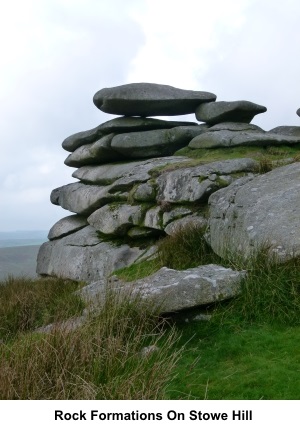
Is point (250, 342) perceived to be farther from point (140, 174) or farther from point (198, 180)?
point (140, 174)

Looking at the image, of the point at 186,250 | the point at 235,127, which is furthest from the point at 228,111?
the point at 186,250

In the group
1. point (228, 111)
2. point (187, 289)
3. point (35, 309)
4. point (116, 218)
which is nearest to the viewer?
point (187, 289)

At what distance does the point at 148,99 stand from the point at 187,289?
913cm

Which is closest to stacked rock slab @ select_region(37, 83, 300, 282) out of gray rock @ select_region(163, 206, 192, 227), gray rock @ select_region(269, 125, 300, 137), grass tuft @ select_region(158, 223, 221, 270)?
gray rock @ select_region(163, 206, 192, 227)

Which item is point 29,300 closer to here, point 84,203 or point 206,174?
point 206,174

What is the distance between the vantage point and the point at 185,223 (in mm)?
10188

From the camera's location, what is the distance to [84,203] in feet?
50.3

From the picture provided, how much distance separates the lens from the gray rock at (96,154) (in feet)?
51.4

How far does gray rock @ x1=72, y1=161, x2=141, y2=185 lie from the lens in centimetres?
1472

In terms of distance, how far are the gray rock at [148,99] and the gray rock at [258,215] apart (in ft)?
18.3

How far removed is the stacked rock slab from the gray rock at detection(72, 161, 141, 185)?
0.03 meters

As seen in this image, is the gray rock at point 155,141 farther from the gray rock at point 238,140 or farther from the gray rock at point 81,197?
the gray rock at point 81,197

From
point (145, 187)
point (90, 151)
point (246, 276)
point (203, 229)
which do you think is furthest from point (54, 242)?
point (246, 276)

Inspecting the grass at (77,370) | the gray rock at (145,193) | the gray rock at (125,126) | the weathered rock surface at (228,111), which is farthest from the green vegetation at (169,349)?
the gray rock at (125,126)
